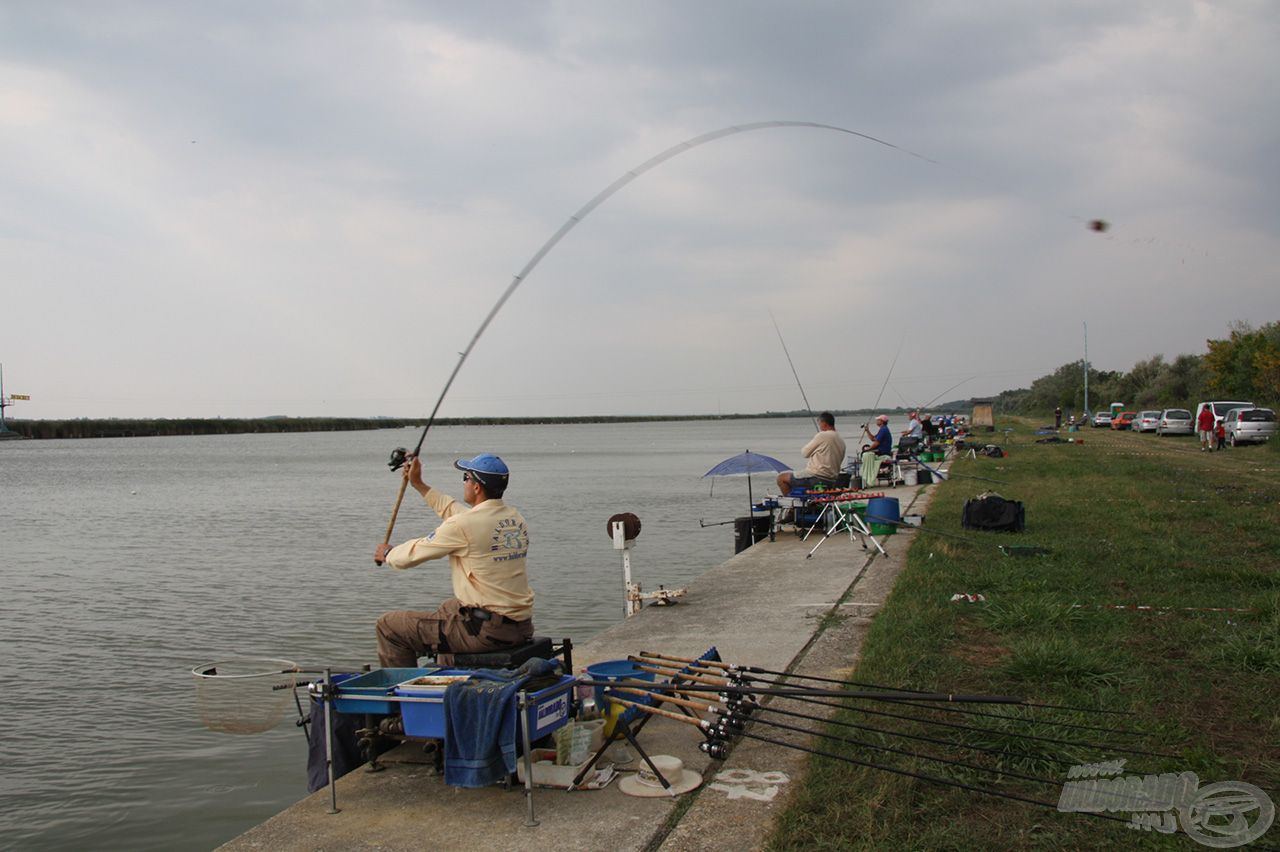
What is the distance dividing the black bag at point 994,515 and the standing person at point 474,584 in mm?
8716

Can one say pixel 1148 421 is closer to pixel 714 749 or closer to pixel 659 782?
pixel 714 749

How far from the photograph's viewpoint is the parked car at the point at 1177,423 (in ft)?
141

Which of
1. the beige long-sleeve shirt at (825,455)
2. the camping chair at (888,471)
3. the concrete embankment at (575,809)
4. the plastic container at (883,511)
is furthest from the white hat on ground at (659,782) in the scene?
the camping chair at (888,471)

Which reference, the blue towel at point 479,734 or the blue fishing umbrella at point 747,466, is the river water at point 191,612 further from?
the blue towel at point 479,734

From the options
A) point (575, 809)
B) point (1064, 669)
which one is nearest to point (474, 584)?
point (575, 809)

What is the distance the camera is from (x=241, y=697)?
15.5 ft

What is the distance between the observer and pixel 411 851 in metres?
3.97

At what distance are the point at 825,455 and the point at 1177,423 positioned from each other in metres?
36.2

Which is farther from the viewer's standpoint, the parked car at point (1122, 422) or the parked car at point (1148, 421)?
the parked car at point (1122, 422)

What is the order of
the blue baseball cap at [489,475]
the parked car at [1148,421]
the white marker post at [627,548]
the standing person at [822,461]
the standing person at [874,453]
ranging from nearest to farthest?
the blue baseball cap at [489,475] < the white marker post at [627,548] < the standing person at [822,461] < the standing person at [874,453] < the parked car at [1148,421]

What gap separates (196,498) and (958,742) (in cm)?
3356

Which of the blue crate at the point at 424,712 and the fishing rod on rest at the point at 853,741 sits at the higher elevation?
the blue crate at the point at 424,712

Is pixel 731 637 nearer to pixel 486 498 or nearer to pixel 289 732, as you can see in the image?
pixel 486 498

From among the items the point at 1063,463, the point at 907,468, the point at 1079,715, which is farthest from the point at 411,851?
the point at 1063,463
